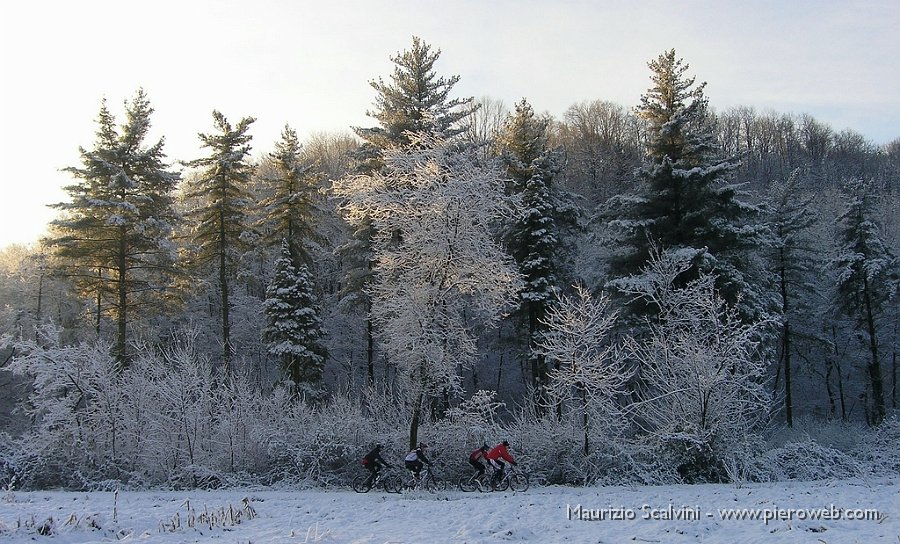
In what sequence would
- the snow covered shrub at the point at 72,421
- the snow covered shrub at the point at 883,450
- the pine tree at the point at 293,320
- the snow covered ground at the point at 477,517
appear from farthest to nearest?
the pine tree at the point at 293,320 < the snow covered shrub at the point at 883,450 < the snow covered shrub at the point at 72,421 < the snow covered ground at the point at 477,517

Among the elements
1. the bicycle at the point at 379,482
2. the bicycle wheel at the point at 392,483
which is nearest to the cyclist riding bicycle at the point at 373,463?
the bicycle at the point at 379,482

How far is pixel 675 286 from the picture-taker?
→ 79.7 ft

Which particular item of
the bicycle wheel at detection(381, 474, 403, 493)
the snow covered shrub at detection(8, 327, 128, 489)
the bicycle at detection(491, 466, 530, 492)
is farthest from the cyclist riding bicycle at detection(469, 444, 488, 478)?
the snow covered shrub at detection(8, 327, 128, 489)

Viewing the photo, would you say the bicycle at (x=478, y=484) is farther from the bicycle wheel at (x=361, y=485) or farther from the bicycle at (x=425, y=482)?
the bicycle wheel at (x=361, y=485)

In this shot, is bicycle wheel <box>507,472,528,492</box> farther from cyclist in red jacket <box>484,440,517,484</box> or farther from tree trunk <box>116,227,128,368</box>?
tree trunk <box>116,227,128,368</box>

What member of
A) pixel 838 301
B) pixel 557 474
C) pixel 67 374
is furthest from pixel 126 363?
pixel 838 301

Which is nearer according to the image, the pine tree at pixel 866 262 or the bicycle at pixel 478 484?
the bicycle at pixel 478 484

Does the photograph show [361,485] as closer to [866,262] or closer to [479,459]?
[479,459]

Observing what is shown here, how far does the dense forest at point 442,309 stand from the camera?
757 inches

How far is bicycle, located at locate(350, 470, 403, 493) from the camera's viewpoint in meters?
18.0

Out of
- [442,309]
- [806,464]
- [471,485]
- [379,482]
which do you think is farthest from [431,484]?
[806,464]

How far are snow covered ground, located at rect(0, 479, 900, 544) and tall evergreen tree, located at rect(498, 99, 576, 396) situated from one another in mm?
11913

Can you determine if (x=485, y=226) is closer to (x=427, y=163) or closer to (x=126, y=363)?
(x=427, y=163)

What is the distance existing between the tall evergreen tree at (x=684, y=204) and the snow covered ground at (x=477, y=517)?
10.5 m
